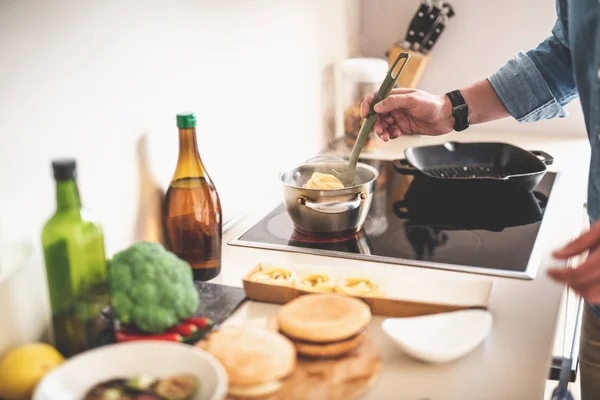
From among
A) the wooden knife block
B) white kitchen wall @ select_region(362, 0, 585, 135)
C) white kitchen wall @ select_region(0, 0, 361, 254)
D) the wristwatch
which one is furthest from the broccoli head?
white kitchen wall @ select_region(362, 0, 585, 135)

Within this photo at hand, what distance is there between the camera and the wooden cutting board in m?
0.75

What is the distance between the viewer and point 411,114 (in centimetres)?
139

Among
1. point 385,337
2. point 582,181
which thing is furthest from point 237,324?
point 582,181

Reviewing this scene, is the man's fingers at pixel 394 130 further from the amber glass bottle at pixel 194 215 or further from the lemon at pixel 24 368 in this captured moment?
the lemon at pixel 24 368

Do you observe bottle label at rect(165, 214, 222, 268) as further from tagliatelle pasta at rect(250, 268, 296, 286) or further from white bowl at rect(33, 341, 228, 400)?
white bowl at rect(33, 341, 228, 400)

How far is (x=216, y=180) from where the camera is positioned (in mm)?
1292

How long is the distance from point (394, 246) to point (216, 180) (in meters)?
0.38

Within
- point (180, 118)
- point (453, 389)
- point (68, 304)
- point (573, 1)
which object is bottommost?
point (453, 389)

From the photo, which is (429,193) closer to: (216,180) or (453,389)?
(216,180)

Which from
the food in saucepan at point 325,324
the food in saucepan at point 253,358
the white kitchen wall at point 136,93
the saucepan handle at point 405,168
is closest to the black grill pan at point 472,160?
the saucepan handle at point 405,168

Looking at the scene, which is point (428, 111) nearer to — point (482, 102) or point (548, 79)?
point (482, 102)

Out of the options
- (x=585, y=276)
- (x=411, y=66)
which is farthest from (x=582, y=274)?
(x=411, y=66)

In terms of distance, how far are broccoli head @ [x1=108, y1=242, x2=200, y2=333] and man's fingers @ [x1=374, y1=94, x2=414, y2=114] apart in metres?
0.65

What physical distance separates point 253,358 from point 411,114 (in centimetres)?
78
